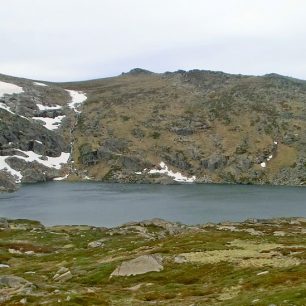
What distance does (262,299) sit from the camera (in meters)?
34.4

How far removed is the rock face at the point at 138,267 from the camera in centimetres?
5622

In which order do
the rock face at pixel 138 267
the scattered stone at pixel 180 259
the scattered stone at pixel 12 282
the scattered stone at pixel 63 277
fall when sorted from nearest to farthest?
1. the scattered stone at pixel 12 282
2. the rock face at pixel 138 267
3. the scattered stone at pixel 63 277
4. the scattered stone at pixel 180 259

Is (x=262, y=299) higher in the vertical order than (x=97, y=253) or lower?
higher

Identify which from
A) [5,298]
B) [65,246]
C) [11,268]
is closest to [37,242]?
[65,246]

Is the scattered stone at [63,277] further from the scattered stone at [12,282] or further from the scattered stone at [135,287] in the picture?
the scattered stone at [135,287]

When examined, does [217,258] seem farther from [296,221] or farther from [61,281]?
[296,221]

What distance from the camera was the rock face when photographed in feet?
184

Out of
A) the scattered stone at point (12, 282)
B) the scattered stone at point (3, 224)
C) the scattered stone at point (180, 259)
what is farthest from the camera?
the scattered stone at point (3, 224)

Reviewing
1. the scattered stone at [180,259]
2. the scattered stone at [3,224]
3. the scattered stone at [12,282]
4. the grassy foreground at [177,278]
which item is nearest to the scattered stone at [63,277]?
the grassy foreground at [177,278]

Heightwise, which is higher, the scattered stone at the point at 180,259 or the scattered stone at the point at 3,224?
the scattered stone at the point at 180,259

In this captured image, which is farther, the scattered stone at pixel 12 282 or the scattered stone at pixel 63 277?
the scattered stone at pixel 63 277

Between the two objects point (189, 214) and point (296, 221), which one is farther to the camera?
point (189, 214)

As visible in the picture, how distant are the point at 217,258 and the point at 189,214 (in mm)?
122251

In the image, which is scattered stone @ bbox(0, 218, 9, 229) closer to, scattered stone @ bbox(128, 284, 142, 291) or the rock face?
the rock face
